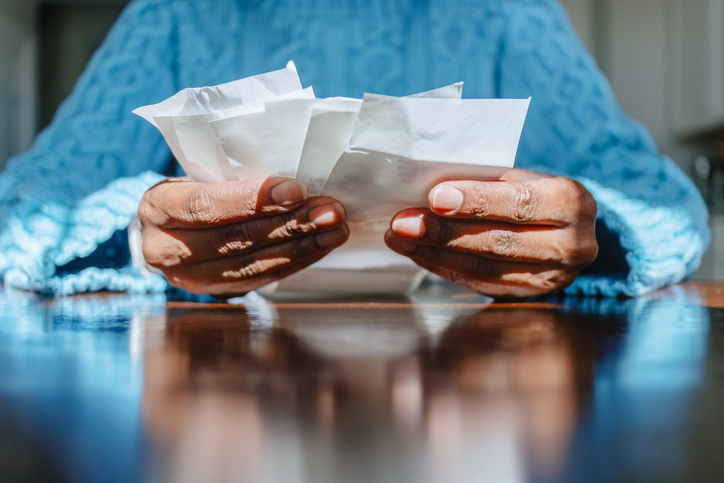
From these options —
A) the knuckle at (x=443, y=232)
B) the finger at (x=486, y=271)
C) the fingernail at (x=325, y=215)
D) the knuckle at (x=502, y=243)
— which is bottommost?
the finger at (x=486, y=271)

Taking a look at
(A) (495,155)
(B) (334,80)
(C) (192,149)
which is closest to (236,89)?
(C) (192,149)

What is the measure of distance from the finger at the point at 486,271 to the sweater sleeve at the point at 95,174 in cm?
28

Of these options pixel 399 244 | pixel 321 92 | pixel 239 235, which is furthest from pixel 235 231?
pixel 321 92

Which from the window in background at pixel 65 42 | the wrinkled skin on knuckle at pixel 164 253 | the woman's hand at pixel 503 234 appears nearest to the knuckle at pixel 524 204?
the woman's hand at pixel 503 234

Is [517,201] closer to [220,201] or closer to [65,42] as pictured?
[220,201]

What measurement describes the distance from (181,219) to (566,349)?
0.94 feet

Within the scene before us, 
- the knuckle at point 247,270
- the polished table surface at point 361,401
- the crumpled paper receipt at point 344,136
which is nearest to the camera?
the polished table surface at point 361,401

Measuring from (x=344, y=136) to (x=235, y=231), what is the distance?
128mm

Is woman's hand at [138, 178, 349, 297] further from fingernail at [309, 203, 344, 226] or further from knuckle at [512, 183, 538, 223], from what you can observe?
knuckle at [512, 183, 538, 223]

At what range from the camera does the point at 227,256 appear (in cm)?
42

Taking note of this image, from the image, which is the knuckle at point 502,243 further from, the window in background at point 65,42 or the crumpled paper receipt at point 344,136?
the window in background at point 65,42

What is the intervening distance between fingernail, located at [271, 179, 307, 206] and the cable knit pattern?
24cm

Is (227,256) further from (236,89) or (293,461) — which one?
(293,461)

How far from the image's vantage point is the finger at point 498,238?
14.3 inches
